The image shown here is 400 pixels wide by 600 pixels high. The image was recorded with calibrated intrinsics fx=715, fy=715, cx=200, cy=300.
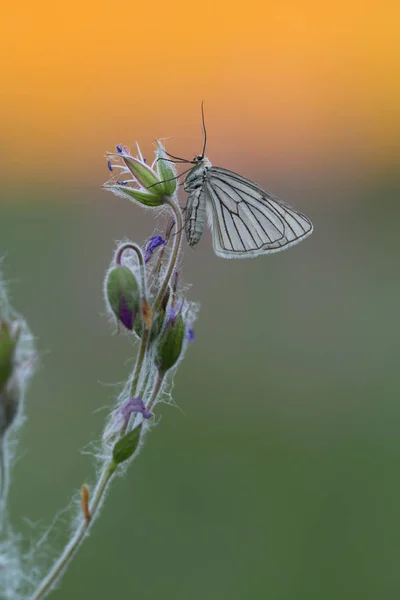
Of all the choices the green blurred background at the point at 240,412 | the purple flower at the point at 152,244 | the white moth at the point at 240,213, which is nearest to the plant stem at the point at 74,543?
the purple flower at the point at 152,244

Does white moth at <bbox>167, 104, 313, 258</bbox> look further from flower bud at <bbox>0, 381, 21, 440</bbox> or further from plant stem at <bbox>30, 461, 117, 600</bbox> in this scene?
flower bud at <bbox>0, 381, 21, 440</bbox>

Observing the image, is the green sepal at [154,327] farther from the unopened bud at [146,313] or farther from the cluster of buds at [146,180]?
the cluster of buds at [146,180]

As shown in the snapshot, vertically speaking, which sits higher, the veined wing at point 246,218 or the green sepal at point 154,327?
the veined wing at point 246,218

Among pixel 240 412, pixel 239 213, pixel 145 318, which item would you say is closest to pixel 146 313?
pixel 145 318

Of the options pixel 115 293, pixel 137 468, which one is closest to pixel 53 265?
pixel 137 468

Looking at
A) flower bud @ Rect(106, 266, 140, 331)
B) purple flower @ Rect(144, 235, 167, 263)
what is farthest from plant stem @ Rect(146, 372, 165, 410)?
purple flower @ Rect(144, 235, 167, 263)

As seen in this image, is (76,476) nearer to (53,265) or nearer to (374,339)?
(53,265)
